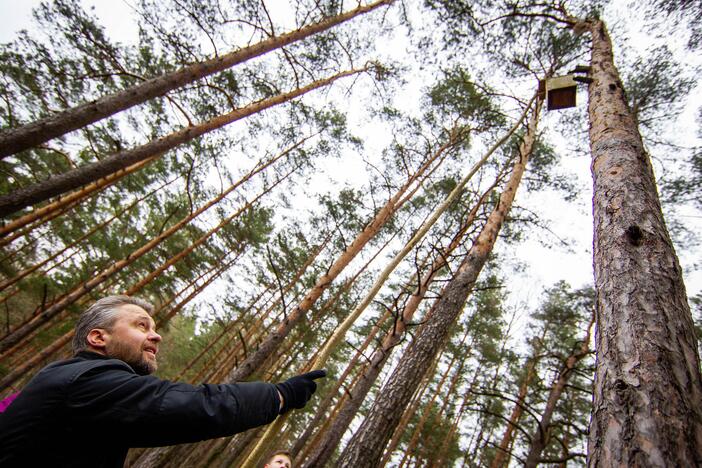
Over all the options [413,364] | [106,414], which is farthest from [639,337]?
[413,364]

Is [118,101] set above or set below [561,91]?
below

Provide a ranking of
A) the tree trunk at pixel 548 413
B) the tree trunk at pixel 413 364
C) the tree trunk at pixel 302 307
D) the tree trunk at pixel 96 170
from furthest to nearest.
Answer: the tree trunk at pixel 548 413
the tree trunk at pixel 302 307
the tree trunk at pixel 96 170
the tree trunk at pixel 413 364

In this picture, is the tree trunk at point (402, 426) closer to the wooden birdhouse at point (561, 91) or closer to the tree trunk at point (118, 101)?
the wooden birdhouse at point (561, 91)

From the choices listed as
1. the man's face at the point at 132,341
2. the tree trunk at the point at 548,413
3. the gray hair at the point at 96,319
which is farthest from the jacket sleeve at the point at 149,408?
the tree trunk at the point at 548,413

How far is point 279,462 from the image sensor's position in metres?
4.01

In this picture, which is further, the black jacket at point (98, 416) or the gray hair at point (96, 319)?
the gray hair at point (96, 319)

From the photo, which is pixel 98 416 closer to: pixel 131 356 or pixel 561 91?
pixel 131 356

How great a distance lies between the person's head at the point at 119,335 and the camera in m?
1.46

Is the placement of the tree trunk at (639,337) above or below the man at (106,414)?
above

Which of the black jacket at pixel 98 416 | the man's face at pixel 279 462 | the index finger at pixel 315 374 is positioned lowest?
the black jacket at pixel 98 416

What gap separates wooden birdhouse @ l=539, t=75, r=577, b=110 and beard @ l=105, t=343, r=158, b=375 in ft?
16.0

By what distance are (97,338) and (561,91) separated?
513cm

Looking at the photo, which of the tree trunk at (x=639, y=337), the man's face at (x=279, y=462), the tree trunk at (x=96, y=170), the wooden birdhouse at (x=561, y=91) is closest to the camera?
the tree trunk at (x=639, y=337)

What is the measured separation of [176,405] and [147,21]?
6.94 metres
